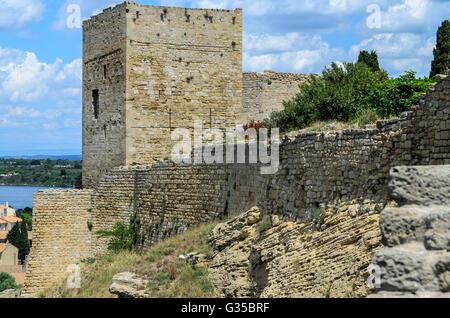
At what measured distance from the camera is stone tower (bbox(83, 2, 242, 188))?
18.4m

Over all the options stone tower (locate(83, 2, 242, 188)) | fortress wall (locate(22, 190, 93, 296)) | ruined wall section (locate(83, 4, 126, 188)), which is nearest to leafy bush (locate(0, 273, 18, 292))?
ruined wall section (locate(83, 4, 126, 188))

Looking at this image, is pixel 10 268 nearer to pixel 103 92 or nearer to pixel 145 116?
pixel 103 92

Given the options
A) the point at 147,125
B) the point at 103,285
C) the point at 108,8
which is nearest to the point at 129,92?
the point at 147,125

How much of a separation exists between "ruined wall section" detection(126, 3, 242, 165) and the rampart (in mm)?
1414

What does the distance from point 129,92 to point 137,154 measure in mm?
1774

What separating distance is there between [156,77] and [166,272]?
826 cm

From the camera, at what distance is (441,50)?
19859mm

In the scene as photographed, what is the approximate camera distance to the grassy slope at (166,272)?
36.1ft

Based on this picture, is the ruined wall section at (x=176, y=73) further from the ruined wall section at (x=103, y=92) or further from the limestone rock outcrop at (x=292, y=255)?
the limestone rock outcrop at (x=292, y=255)

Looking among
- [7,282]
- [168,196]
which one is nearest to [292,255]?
[168,196]

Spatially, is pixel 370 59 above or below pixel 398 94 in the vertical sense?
above

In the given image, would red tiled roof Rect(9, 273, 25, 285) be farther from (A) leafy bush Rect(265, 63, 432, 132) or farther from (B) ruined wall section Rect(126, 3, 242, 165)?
(A) leafy bush Rect(265, 63, 432, 132)

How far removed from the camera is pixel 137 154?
18500 mm
